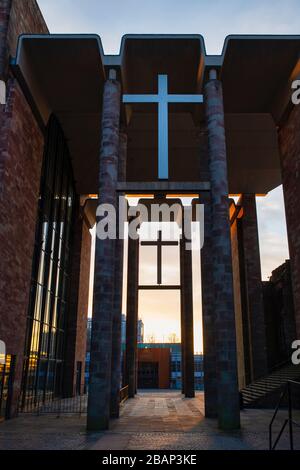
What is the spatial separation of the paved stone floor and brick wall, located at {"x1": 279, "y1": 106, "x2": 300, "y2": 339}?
6426 millimetres

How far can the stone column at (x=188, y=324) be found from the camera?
29828mm

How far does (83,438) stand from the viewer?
11672 mm

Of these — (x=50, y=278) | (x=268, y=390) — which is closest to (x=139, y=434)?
(x=268, y=390)

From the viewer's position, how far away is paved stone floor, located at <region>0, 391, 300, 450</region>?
10.4 meters

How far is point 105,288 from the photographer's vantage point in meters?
15.3

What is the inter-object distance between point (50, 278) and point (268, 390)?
1423 cm

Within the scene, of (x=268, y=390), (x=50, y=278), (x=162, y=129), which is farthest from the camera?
(x=50, y=278)

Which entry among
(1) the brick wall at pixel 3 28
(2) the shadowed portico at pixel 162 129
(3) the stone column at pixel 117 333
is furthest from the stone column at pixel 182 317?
(1) the brick wall at pixel 3 28

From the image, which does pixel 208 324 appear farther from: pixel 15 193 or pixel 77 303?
pixel 77 303

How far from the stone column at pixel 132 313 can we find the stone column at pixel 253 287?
8.96 m
